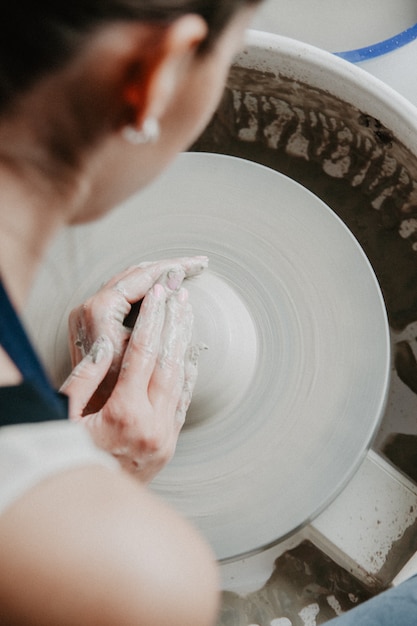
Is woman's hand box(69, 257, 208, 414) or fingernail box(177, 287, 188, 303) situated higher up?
fingernail box(177, 287, 188, 303)

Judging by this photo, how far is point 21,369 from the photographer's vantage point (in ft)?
2.04

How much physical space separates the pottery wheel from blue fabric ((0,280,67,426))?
0.58 metres

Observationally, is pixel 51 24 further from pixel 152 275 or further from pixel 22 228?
pixel 152 275

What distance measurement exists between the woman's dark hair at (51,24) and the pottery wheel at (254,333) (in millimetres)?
773

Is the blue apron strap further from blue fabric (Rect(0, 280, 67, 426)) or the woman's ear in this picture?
the woman's ear

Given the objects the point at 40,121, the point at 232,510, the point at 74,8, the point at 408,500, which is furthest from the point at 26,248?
the point at 408,500

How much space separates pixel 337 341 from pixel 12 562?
89 centimetres

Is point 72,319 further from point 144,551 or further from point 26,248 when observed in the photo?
point 144,551

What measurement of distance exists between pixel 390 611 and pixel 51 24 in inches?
41.0

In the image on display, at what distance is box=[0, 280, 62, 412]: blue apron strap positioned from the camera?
612 millimetres

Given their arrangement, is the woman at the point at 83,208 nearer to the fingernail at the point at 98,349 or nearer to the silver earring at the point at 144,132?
the silver earring at the point at 144,132

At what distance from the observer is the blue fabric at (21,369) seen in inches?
22.7

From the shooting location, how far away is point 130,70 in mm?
502

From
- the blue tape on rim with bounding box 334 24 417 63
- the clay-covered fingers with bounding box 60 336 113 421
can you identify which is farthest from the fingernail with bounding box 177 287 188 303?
the blue tape on rim with bounding box 334 24 417 63
